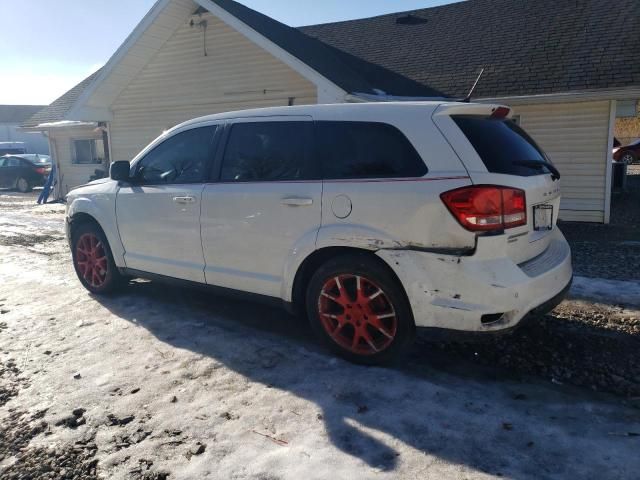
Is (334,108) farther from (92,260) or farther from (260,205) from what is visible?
(92,260)

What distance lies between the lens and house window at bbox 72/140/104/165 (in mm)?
17438

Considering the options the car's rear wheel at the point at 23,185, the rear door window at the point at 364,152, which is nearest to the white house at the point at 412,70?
the rear door window at the point at 364,152

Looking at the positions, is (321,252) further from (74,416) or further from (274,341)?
(74,416)

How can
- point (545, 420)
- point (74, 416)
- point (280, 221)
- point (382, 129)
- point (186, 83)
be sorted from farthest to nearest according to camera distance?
point (186, 83) → point (280, 221) → point (382, 129) → point (74, 416) → point (545, 420)

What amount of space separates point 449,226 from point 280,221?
4.33 feet

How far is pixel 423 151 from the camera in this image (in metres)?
3.31

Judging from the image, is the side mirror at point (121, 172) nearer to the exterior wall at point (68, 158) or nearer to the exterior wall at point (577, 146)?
the exterior wall at point (577, 146)

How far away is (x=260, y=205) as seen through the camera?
155 inches

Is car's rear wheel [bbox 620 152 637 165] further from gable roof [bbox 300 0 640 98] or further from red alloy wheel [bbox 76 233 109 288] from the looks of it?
red alloy wheel [bbox 76 233 109 288]

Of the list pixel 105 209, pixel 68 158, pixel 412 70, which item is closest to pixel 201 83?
pixel 412 70

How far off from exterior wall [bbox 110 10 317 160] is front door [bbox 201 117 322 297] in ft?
21.8

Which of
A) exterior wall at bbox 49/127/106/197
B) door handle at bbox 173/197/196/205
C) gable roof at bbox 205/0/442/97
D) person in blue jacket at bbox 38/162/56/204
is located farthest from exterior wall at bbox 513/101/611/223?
person in blue jacket at bbox 38/162/56/204

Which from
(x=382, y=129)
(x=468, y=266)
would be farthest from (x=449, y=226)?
(x=382, y=129)

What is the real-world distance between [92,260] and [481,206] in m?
4.23
